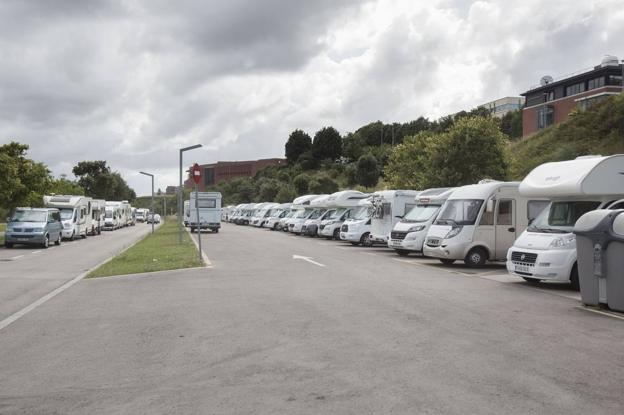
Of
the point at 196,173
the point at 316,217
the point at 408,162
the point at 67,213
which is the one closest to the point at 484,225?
the point at 196,173

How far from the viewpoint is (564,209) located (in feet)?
49.4

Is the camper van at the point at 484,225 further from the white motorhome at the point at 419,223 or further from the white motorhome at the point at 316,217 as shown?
the white motorhome at the point at 316,217

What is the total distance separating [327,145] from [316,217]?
90.2m

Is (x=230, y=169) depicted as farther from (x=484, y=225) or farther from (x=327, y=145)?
(x=484, y=225)

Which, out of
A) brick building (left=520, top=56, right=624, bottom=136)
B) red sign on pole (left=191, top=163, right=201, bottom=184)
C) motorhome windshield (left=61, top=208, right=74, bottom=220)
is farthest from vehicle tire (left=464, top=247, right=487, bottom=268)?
brick building (left=520, top=56, right=624, bottom=136)

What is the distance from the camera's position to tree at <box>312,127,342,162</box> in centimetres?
13262

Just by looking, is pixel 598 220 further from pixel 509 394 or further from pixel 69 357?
pixel 69 357

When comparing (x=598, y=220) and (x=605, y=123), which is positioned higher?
(x=605, y=123)

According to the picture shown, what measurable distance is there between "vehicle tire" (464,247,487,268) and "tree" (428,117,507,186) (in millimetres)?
18623

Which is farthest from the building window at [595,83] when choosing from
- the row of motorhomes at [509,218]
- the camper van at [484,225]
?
the camper van at [484,225]

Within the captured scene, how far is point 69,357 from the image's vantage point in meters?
7.39

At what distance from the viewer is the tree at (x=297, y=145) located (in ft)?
457

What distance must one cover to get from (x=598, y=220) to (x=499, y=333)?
4028 millimetres

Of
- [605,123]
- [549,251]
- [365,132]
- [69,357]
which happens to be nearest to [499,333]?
[69,357]
